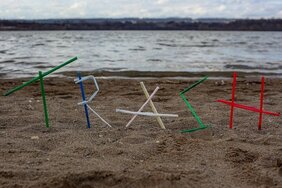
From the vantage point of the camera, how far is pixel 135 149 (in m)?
3.92

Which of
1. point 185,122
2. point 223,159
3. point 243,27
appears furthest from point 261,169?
point 243,27

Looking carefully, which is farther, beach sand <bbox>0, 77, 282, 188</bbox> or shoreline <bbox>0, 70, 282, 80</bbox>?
shoreline <bbox>0, 70, 282, 80</bbox>

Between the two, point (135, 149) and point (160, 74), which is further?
point (160, 74)

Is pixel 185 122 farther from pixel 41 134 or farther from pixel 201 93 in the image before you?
pixel 201 93

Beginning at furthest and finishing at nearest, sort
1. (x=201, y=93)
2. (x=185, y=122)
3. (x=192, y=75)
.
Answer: (x=192, y=75) → (x=201, y=93) → (x=185, y=122)

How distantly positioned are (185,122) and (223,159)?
150 centimetres

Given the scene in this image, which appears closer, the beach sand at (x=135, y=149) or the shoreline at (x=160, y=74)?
the beach sand at (x=135, y=149)

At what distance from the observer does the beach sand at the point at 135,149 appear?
3.19 metres

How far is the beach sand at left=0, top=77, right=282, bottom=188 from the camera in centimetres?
319

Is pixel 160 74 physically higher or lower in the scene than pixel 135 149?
lower

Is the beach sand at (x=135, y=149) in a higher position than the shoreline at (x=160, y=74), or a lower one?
higher

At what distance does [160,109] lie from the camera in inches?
244

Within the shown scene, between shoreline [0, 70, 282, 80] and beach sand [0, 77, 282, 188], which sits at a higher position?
beach sand [0, 77, 282, 188]

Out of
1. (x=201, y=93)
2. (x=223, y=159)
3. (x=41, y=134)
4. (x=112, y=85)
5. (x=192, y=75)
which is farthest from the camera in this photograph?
(x=192, y=75)
